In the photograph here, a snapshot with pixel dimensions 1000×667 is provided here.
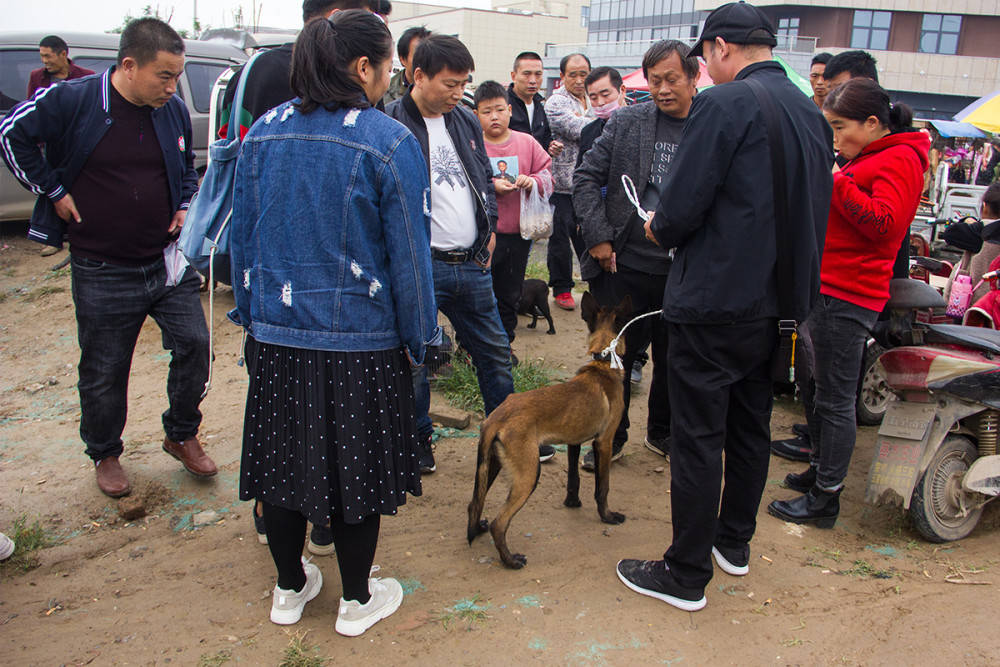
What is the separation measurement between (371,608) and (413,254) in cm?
136

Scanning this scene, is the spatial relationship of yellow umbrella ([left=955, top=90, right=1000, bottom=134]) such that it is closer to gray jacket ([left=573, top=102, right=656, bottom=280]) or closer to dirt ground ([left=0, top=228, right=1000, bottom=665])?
dirt ground ([left=0, top=228, right=1000, bottom=665])

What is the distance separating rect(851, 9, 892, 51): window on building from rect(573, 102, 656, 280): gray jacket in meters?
41.9

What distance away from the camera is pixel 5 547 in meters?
2.88

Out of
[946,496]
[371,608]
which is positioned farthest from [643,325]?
[371,608]

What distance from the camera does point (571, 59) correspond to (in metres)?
6.58

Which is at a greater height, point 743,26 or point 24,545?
point 743,26

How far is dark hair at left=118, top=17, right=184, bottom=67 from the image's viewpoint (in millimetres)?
3090

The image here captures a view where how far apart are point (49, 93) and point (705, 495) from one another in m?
3.40

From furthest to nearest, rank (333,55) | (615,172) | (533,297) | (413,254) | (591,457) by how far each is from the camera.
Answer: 1. (533,297)
2. (591,457)
3. (615,172)
4. (413,254)
5. (333,55)

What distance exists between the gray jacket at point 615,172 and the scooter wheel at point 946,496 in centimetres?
189

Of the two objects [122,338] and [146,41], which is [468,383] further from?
[146,41]

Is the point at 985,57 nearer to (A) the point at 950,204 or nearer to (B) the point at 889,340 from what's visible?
(A) the point at 950,204

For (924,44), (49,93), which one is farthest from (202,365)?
(924,44)

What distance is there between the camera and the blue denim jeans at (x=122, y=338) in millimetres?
3271
